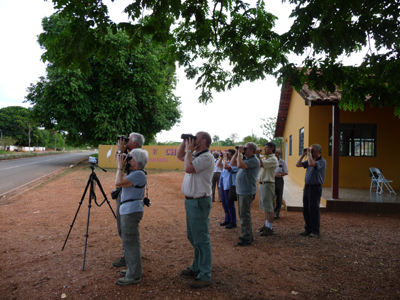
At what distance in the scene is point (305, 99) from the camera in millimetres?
8969

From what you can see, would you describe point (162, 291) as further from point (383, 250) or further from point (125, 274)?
point (383, 250)

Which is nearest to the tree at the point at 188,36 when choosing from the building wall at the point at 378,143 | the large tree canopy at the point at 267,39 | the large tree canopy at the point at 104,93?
the large tree canopy at the point at 267,39

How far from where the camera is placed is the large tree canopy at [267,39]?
3.15 metres

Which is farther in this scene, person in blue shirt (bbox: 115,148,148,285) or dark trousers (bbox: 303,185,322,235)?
dark trousers (bbox: 303,185,322,235)

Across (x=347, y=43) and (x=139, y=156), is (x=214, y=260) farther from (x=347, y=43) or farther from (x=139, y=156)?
(x=347, y=43)

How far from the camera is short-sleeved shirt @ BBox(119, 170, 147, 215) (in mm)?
3271

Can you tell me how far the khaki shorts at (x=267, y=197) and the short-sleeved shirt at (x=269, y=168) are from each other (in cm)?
10

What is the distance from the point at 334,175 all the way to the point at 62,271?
7186mm

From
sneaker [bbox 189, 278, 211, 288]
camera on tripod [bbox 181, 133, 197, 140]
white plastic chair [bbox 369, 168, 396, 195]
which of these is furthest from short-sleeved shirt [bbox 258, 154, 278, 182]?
white plastic chair [bbox 369, 168, 396, 195]

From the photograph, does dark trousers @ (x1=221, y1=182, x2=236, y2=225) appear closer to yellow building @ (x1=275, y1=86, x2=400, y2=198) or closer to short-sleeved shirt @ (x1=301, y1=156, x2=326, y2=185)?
short-sleeved shirt @ (x1=301, y1=156, x2=326, y2=185)

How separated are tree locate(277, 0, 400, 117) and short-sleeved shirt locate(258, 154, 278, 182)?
5.20 ft

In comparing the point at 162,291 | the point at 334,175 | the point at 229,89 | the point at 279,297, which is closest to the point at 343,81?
the point at 229,89

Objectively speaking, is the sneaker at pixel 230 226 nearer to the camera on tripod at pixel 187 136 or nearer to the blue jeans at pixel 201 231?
the blue jeans at pixel 201 231

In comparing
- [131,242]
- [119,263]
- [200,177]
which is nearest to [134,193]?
[131,242]
